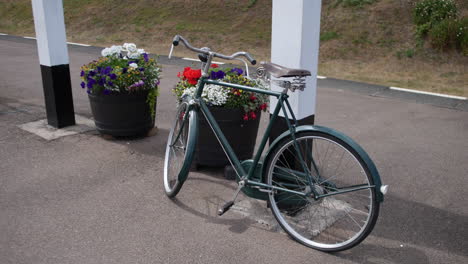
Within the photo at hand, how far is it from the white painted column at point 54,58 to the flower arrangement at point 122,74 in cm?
55

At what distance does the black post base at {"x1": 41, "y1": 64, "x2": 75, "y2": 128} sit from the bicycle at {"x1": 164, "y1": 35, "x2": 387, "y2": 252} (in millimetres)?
2238

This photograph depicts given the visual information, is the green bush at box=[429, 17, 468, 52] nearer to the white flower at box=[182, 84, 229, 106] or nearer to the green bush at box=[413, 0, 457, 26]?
the green bush at box=[413, 0, 457, 26]

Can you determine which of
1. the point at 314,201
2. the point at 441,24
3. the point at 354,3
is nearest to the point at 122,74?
the point at 314,201

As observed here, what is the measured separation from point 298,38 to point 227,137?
1297 mm

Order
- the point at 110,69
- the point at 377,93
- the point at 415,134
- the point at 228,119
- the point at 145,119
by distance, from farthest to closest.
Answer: the point at 377,93 → the point at 415,134 → the point at 145,119 → the point at 110,69 → the point at 228,119

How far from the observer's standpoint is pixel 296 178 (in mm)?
3422

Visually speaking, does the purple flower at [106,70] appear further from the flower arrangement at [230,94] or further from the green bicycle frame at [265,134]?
the green bicycle frame at [265,134]

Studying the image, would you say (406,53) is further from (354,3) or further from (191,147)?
(191,147)

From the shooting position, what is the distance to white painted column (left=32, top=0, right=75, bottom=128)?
18.0 feet

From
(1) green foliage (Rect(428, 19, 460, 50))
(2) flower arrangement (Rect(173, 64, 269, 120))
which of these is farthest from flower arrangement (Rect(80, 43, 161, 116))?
(1) green foliage (Rect(428, 19, 460, 50))

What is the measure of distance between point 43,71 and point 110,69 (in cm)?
115

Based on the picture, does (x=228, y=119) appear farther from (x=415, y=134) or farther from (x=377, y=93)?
(x=377, y=93)

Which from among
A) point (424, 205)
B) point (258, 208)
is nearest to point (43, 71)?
point (258, 208)

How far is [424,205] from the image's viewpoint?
160 inches
